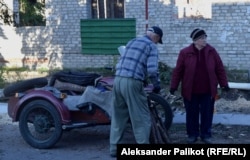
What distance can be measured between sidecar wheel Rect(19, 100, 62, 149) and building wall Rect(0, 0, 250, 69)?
4.71m

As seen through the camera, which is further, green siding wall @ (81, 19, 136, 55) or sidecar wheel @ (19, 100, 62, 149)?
green siding wall @ (81, 19, 136, 55)

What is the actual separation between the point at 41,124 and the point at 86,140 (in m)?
0.94

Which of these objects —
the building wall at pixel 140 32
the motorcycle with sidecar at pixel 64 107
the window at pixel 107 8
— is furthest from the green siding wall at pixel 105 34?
the motorcycle with sidecar at pixel 64 107

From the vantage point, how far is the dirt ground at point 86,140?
350 inches

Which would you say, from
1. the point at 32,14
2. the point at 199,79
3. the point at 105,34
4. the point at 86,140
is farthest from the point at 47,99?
the point at 32,14

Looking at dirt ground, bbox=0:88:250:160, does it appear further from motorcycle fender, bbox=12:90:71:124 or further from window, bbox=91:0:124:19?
window, bbox=91:0:124:19

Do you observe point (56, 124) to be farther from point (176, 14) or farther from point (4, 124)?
point (176, 14)

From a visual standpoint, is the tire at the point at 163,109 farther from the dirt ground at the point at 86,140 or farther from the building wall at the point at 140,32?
the building wall at the point at 140,32

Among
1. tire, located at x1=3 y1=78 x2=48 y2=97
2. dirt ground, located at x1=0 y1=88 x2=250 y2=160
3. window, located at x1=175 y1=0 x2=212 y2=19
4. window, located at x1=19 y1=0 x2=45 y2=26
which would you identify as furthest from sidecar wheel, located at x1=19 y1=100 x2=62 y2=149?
window, located at x1=19 y1=0 x2=45 y2=26

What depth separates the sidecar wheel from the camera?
29.8ft

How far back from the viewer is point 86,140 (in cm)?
984

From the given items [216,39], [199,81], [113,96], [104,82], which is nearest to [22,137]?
[104,82]

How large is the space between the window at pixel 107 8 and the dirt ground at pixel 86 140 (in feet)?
16.4

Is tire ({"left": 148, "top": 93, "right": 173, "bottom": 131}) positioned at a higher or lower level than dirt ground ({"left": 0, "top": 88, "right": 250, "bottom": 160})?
higher
